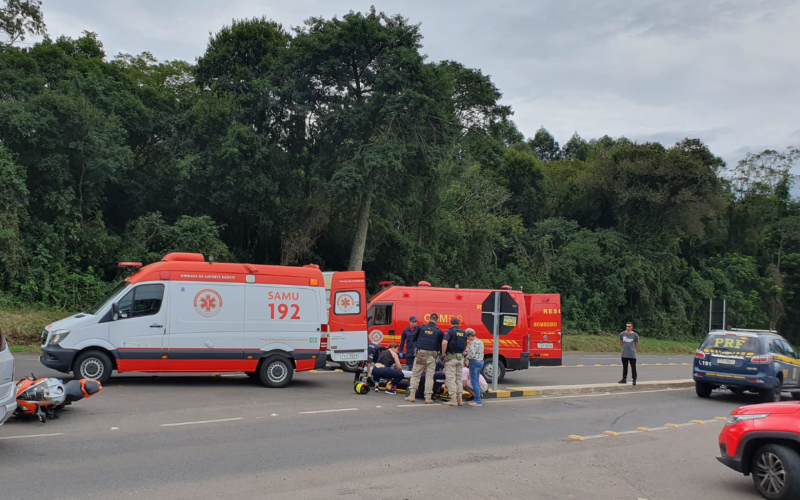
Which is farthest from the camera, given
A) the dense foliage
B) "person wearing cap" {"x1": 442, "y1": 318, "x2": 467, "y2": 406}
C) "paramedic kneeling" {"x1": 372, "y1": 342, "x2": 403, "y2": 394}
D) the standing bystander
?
the dense foliage

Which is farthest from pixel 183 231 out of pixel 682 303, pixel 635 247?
pixel 682 303

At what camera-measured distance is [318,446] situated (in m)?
8.73

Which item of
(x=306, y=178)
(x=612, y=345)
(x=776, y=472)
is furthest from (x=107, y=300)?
(x=612, y=345)

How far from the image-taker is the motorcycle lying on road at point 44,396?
9.22m

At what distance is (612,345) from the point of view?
3709 cm

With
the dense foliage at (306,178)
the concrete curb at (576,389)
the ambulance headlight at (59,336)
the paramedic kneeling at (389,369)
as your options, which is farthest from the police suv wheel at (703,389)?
the dense foliage at (306,178)

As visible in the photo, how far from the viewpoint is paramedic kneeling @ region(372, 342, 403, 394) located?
46.5ft

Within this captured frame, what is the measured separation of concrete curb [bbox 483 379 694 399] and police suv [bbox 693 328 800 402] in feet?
6.13

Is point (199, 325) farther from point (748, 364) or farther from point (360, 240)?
point (360, 240)

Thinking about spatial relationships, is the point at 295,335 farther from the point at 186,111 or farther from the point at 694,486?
the point at 186,111

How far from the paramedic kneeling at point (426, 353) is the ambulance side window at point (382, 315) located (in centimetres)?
464

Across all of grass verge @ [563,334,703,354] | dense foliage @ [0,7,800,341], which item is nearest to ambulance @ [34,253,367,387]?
dense foliage @ [0,7,800,341]

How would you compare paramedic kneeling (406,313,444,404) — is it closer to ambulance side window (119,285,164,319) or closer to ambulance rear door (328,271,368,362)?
ambulance rear door (328,271,368,362)

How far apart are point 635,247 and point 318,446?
41.2 m
